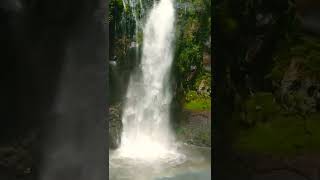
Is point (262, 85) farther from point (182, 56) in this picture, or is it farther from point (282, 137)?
point (182, 56)

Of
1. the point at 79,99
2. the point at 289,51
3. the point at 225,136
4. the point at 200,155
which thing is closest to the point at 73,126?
the point at 79,99

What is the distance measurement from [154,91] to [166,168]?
3459 millimetres

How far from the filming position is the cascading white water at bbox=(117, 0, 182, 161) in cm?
1608

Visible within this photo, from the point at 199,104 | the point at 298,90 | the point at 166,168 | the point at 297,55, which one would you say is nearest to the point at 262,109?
the point at 298,90

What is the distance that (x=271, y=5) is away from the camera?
12.2ft

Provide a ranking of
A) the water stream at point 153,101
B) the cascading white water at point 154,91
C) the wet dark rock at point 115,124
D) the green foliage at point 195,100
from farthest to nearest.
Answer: the cascading white water at point 154,91 < the green foliage at point 195,100 < the water stream at point 153,101 < the wet dark rock at point 115,124

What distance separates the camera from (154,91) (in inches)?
644

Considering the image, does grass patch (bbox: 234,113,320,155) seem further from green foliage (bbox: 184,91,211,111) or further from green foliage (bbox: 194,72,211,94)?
green foliage (bbox: 194,72,211,94)

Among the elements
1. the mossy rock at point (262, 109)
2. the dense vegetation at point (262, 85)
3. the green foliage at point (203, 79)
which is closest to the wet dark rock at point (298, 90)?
the dense vegetation at point (262, 85)

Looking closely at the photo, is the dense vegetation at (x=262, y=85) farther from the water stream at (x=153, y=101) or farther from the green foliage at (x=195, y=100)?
the green foliage at (x=195, y=100)

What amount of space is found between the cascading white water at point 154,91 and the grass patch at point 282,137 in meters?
12.4

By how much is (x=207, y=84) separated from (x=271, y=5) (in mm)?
Answer: 12452

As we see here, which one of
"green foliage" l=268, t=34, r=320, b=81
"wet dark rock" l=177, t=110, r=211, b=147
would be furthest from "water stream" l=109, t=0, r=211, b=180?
"green foliage" l=268, t=34, r=320, b=81

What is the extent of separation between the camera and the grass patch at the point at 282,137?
3666mm
